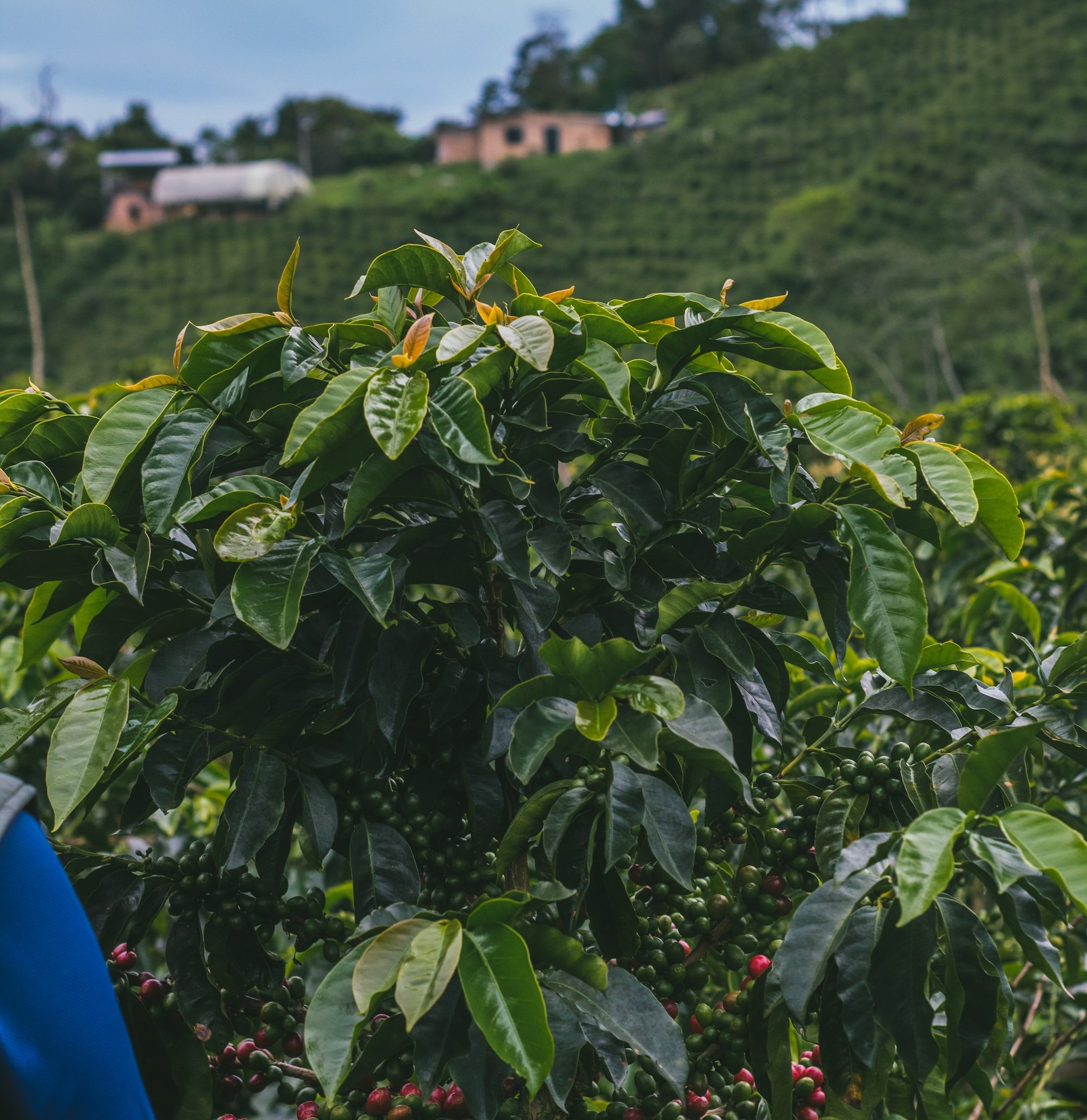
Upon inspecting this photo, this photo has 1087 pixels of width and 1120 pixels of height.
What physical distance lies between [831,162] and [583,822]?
4252 cm

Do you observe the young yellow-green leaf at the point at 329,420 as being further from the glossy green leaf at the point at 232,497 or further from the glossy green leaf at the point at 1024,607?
the glossy green leaf at the point at 1024,607

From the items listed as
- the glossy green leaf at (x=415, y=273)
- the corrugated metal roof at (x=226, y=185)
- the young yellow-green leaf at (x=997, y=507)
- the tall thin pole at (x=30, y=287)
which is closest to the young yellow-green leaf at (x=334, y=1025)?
the glossy green leaf at (x=415, y=273)

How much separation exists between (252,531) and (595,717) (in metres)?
0.33

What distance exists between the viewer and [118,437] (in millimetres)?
1026

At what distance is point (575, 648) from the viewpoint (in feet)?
2.92

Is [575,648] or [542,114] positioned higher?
[542,114]

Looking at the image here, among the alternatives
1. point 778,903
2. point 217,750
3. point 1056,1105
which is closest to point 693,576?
point 778,903

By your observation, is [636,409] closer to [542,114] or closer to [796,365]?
[796,365]

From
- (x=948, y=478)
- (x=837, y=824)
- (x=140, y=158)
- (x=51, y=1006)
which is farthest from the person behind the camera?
(x=140, y=158)

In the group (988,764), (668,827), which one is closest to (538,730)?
(668,827)

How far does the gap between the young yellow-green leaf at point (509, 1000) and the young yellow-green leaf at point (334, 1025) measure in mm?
92

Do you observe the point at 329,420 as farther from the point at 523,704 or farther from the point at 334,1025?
the point at 334,1025

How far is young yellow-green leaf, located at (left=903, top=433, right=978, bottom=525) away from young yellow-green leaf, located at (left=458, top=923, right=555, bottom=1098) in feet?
1.71

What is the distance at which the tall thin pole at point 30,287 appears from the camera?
2544 cm
